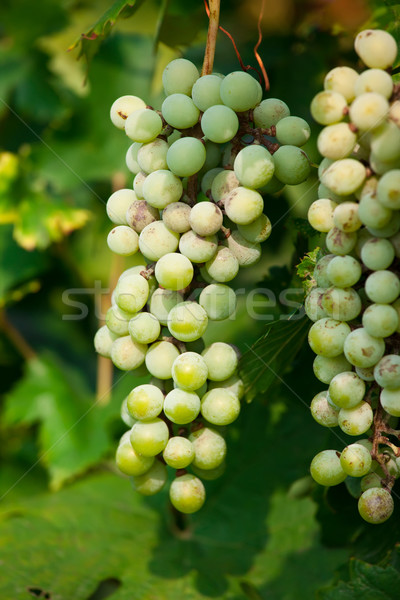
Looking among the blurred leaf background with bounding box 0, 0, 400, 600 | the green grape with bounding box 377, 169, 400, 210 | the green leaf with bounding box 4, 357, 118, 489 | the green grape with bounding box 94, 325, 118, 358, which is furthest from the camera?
the green leaf with bounding box 4, 357, 118, 489

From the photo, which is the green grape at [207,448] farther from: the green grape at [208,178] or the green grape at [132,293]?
the green grape at [208,178]

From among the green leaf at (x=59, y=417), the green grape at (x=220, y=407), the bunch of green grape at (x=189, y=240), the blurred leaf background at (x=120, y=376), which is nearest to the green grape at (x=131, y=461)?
the bunch of green grape at (x=189, y=240)

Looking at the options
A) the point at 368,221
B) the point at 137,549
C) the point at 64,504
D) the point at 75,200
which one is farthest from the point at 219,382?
the point at 75,200

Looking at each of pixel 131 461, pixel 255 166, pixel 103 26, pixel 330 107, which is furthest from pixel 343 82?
pixel 131 461

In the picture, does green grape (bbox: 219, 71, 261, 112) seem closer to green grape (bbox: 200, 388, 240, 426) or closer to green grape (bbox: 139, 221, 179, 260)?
green grape (bbox: 139, 221, 179, 260)

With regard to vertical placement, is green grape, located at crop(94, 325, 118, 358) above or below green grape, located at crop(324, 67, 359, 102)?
below

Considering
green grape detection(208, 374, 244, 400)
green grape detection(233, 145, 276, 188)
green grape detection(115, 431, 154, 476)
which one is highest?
green grape detection(233, 145, 276, 188)

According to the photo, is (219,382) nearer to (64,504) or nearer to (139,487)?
(139,487)

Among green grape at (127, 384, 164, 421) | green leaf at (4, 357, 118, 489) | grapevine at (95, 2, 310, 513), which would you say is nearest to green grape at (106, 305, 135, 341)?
grapevine at (95, 2, 310, 513)
